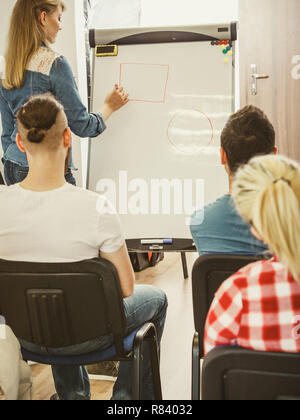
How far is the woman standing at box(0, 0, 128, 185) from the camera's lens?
2.19 meters

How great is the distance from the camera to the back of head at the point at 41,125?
1557 millimetres

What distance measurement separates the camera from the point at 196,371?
1.50 meters

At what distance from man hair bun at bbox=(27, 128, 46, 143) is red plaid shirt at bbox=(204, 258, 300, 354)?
828 mm

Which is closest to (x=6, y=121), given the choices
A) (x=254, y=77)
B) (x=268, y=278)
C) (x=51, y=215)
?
(x=51, y=215)

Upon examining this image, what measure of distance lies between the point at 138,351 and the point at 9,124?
4.29 ft

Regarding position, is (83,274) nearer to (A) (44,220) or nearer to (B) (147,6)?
(A) (44,220)

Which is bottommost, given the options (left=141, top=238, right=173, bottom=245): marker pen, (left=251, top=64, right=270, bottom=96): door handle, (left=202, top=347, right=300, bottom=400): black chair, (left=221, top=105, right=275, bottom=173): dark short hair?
(left=141, top=238, right=173, bottom=245): marker pen

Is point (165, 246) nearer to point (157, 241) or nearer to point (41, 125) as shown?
point (157, 241)

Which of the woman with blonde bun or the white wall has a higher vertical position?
the white wall

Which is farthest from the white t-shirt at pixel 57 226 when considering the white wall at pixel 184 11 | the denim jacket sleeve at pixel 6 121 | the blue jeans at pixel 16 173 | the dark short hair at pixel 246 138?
the white wall at pixel 184 11

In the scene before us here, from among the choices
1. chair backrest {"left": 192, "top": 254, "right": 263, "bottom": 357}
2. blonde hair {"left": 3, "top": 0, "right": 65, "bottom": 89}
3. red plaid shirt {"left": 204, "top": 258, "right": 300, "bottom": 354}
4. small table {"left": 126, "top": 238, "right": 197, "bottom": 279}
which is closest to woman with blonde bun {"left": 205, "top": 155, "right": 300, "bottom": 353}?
red plaid shirt {"left": 204, "top": 258, "right": 300, "bottom": 354}

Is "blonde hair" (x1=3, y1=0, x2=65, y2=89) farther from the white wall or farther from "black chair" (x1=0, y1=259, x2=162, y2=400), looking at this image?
the white wall

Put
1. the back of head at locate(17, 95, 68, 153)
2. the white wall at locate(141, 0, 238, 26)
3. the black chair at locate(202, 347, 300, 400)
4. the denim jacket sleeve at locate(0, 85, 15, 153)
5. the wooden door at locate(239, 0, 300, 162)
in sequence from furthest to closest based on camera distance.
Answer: the white wall at locate(141, 0, 238, 26) → the wooden door at locate(239, 0, 300, 162) → the denim jacket sleeve at locate(0, 85, 15, 153) → the back of head at locate(17, 95, 68, 153) → the black chair at locate(202, 347, 300, 400)

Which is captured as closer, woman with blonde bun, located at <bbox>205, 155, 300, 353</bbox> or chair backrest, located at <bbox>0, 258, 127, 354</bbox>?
woman with blonde bun, located at <bbox>205, 155, 300, 353</bbox>
